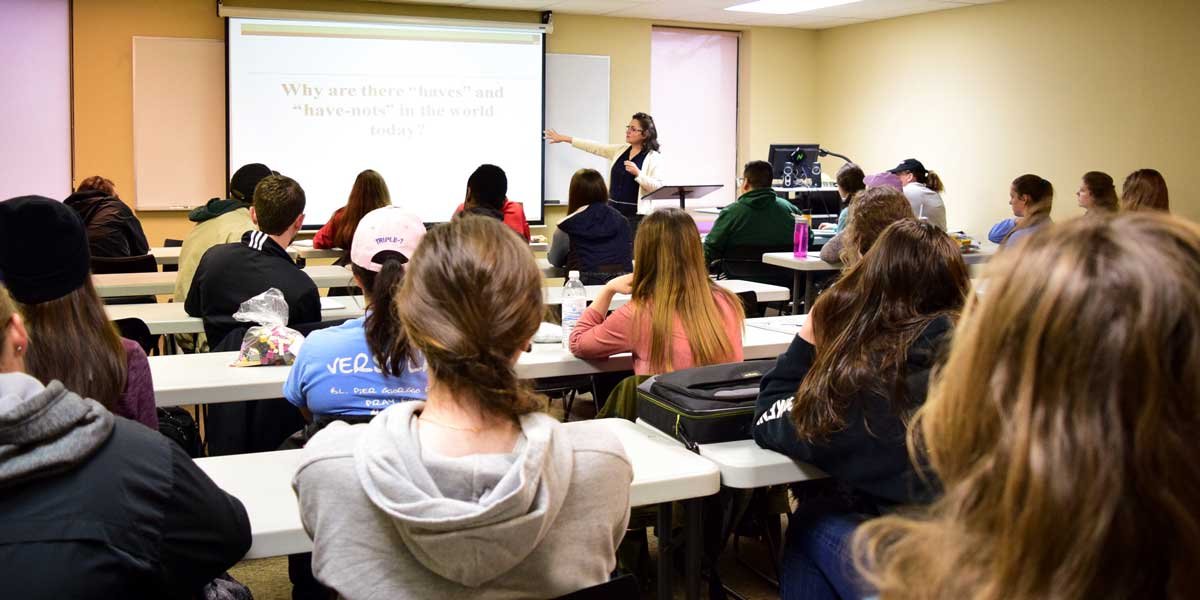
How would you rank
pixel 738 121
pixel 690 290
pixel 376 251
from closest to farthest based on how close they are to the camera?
pixel 376 251
pixel 690 290
pixel 738 121

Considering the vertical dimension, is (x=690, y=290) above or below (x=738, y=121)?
below

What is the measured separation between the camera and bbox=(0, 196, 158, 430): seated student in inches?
75.7

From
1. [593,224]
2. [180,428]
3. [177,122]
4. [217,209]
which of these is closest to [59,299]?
[180,428]

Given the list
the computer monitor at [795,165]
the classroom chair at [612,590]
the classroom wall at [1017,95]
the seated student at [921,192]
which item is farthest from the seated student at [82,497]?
the computer monitor at [795,165]

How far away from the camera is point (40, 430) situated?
47.6 inches

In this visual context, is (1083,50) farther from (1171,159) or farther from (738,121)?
(738,121)

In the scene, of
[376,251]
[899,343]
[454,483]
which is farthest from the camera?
[376,251]

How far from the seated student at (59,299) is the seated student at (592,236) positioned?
11.6 ft

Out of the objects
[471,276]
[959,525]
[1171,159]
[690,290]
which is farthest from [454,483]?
[1171,159]

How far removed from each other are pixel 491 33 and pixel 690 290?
606cm

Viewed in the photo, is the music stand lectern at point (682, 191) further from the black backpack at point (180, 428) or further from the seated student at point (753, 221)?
the black backpack at point (180, 428)

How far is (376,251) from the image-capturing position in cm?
264

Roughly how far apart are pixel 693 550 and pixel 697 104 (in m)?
7.84

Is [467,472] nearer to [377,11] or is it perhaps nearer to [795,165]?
[795,165]
